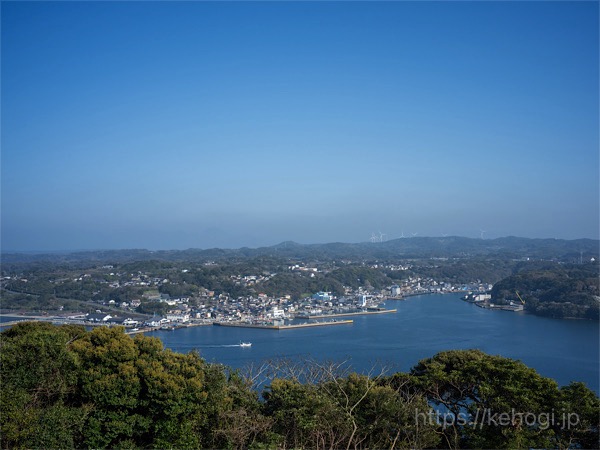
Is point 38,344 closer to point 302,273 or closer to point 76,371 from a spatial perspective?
point 76,371

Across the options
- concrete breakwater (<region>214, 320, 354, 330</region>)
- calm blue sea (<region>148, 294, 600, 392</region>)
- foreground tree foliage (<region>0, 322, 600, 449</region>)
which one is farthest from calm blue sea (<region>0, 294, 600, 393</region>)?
foreground tree foliage (<region>0, 322, 600, 449</region>)

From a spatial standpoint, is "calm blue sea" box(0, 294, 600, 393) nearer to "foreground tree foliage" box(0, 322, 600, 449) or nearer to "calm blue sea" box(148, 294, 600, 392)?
"calm blue sea" box(148, 294, 600, 392)

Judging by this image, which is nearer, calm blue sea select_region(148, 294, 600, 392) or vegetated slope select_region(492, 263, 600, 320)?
calm blue sea select_region(148, 294, 600, 392)

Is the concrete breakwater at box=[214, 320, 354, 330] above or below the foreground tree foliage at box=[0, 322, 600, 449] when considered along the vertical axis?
below

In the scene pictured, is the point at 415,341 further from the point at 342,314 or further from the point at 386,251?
the point at 386,251

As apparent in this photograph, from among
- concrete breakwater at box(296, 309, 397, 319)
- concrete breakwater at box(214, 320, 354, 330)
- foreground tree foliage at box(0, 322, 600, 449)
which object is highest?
foreground tree foliage at box(0, 322, 600, 449)

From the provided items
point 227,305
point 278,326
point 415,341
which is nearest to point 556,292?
point 415,341

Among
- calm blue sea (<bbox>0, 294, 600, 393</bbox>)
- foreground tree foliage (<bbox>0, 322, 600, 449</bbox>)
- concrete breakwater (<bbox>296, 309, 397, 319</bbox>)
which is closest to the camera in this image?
foreground tree foliage (<bbox>0, 322, 600, 449</bbox>)
